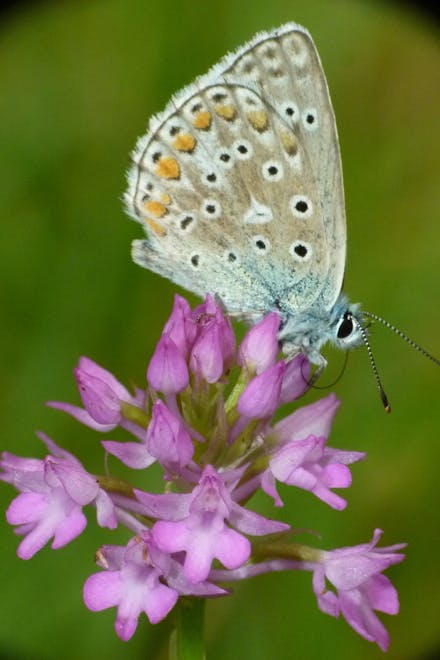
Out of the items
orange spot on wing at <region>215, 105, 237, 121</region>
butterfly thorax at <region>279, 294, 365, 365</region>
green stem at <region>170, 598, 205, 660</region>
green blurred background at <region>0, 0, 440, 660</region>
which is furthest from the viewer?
green blurred background at <region>0, 0, 440, 660</region>

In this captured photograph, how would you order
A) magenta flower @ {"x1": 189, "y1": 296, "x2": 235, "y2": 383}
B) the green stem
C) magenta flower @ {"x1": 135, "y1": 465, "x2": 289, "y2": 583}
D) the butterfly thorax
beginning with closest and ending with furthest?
1. magenta flower @ {"x1": 135, "y1": 465, "x2": 289, "y2": 583}
2. the green stem
3. magenta flower @ {"x1": 189, "y1": 296, "x2": 235, "y2": 383}
4. the butterfly thorax

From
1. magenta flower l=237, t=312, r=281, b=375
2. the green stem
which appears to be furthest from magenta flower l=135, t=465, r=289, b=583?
magenta flower l=237, t=312, r=281, b=375

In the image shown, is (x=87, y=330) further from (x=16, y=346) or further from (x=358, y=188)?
(x=358, y=188)

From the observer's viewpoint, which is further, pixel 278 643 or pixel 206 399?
pixel 278 643

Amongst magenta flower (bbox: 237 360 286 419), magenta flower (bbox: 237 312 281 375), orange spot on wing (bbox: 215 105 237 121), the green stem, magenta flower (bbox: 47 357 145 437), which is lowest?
the green stem

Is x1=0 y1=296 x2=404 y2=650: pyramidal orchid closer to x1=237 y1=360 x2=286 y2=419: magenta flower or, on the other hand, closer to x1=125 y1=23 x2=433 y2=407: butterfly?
x1=237 y1=360 x2=286 y2=419: magenta flower

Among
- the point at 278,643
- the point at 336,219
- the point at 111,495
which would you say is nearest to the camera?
the point at 111,495

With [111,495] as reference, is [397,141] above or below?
above

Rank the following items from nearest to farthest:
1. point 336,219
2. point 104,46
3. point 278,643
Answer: point 336,219 → point 278,643 → point 104,46

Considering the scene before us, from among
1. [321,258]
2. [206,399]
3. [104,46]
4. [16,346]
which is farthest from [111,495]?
[104,46]
